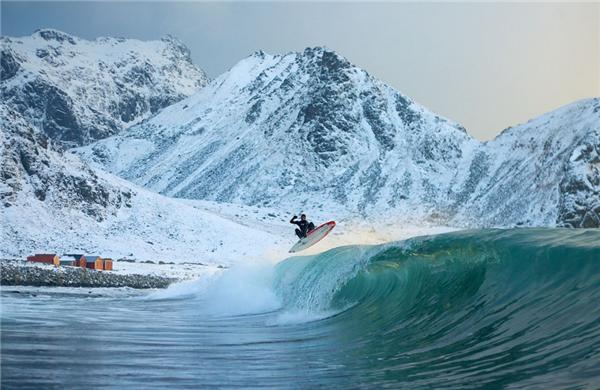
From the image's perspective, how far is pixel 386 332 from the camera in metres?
16.5

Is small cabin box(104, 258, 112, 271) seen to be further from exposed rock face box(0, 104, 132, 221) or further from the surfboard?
the surfboard

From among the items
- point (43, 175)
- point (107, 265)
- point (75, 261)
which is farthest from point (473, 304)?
point (43, 175)

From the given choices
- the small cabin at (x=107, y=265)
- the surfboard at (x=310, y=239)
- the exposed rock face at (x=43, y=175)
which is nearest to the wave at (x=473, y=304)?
the surfboard at (x=310, y=239)

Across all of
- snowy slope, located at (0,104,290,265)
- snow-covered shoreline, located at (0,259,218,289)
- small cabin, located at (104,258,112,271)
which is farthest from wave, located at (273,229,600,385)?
snowy slope, located at (0,104,290,265)

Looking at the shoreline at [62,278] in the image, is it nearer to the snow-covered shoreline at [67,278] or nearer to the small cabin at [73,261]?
the snow-covered shoreline at [67,278]

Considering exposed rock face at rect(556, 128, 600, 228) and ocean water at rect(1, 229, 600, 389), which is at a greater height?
exposed rock face at rect(556, 128, 600, 228)

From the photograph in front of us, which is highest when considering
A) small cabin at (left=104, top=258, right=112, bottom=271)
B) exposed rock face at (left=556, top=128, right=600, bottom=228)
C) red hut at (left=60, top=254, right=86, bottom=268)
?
exposed rock face at (left=556, top=128, right=600, bottom=228)

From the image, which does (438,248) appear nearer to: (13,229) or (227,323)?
(227,323)

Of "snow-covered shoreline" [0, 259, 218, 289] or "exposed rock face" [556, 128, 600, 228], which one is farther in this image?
"exposed rock face" [556, 128, 600, 228]

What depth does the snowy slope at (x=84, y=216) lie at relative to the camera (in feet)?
279

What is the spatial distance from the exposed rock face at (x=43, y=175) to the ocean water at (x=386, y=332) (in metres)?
67.9

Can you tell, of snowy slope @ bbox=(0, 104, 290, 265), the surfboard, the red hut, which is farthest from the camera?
snowy slope @ bbox=(0, 104, 290, 265)

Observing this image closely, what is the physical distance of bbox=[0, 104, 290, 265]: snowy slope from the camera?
85.0 m

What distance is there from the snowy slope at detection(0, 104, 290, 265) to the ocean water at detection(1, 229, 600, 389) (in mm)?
60521
